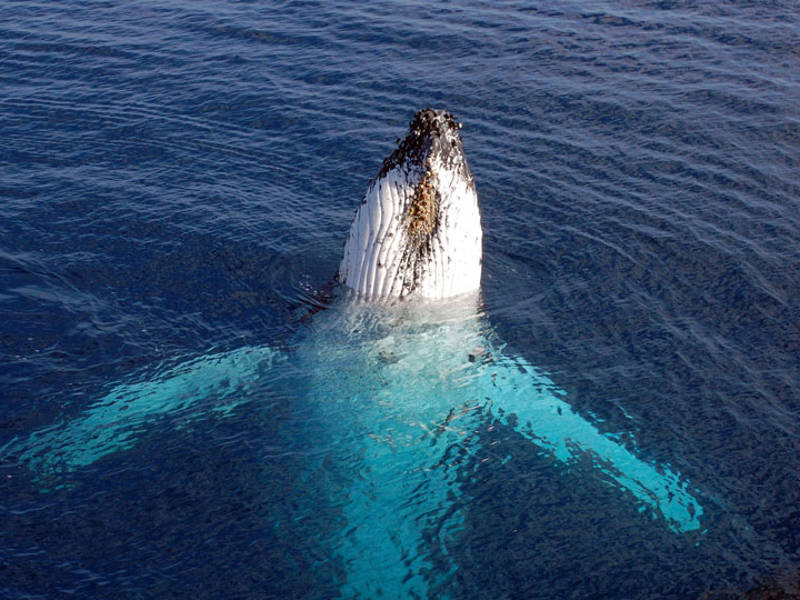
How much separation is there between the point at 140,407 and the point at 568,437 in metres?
6.07

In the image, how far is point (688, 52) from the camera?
959 inches

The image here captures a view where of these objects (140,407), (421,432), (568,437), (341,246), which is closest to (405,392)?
(421,432)

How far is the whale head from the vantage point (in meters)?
11.5

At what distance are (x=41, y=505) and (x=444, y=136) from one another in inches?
280

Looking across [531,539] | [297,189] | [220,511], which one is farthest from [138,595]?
[297,189]

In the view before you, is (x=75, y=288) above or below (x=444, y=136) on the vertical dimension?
below

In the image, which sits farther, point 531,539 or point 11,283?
point 11,283

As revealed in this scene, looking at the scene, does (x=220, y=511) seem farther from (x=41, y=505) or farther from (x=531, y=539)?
(x=531, y=539)

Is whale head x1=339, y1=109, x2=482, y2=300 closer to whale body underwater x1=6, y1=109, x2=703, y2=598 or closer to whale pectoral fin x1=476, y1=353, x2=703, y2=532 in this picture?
whale body underwater x1=6, y1=109, x2=703, y2=598

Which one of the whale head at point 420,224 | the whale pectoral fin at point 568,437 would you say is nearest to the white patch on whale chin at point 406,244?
the whale head at point 420,224

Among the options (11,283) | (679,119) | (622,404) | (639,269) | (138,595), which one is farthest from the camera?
(679,119)

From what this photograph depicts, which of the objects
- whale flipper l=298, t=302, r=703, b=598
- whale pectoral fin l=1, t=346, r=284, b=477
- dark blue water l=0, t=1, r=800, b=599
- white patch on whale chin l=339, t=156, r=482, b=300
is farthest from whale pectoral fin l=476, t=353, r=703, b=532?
whale pectoral fin l=1, t=346, r=284, b=477

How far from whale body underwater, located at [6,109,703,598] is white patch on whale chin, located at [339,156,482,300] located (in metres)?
0.02

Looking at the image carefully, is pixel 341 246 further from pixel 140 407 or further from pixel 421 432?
pixel 421 432
